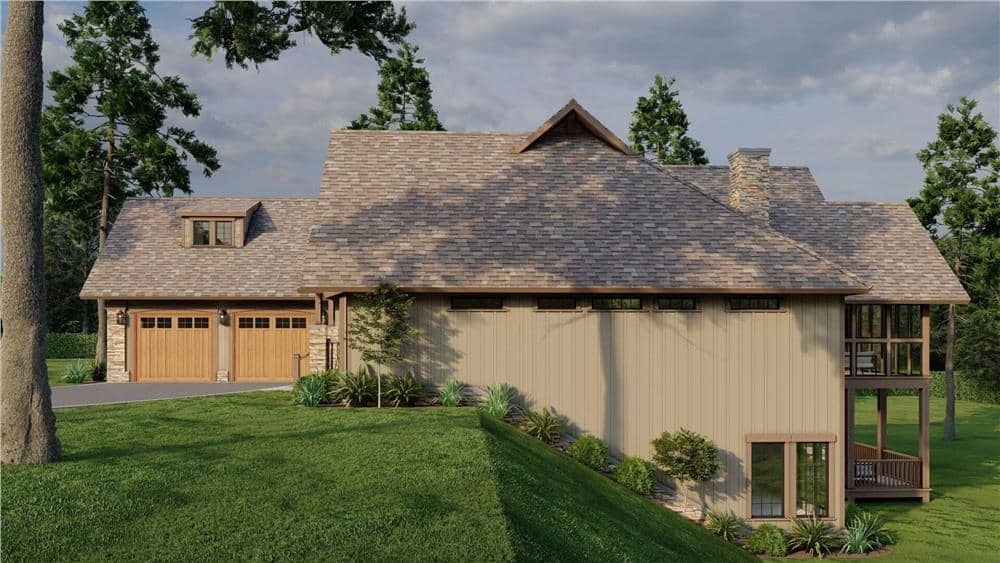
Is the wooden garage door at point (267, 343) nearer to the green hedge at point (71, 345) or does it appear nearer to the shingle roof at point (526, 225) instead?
the shingle roof at point (526, 225)

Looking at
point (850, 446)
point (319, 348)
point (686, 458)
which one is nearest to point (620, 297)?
point (686, 458)

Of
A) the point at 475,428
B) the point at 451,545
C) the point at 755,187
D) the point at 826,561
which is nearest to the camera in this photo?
the point at 451,545

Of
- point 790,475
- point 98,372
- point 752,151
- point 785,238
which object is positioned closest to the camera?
point 790,475

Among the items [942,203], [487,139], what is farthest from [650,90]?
[487,139]

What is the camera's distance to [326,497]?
9.55m

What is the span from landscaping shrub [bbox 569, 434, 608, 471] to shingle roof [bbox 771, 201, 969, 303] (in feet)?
27.2

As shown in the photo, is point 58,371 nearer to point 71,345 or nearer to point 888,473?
point 71,345

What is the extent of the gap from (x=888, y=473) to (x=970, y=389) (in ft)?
75.2

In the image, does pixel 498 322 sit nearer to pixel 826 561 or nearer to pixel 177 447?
pixel 177 447

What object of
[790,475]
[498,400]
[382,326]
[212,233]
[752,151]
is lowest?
[790,475]

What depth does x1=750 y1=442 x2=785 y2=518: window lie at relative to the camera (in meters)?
16.2

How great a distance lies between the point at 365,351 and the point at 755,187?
10.6 meters

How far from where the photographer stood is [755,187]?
757 inches

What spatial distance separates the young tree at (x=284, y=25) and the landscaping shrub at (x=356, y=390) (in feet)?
21.5
